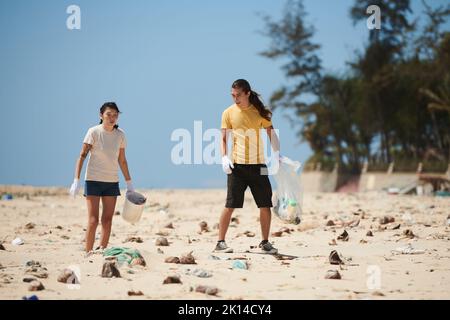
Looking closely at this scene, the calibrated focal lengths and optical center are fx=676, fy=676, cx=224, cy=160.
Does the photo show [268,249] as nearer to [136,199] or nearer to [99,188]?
[136,199]

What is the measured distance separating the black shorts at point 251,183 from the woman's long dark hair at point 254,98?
631 mm

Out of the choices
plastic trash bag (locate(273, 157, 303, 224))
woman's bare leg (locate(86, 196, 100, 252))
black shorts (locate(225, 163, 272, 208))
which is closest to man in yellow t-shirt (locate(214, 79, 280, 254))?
black shorts (locate(225, 163, 272, 208))

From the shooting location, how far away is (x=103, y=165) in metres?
8.09

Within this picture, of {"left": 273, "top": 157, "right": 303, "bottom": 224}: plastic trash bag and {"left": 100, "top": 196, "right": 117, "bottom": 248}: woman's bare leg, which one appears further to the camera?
{"left": 273, "top": 157, "right": 303, "bottom": 224}: plastic trash bag

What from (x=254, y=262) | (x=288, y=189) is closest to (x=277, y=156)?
(x=288, y=189)

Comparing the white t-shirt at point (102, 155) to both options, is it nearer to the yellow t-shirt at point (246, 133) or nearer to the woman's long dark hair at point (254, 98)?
the yellow t-shirt at point (246, 133)

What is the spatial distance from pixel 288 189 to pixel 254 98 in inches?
51.8

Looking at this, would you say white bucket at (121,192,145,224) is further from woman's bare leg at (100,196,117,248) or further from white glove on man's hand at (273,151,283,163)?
white glove on man's hand at (273,151,283,163)

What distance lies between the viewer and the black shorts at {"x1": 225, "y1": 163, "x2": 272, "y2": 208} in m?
8.25

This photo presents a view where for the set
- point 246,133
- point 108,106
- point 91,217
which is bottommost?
point 91,217

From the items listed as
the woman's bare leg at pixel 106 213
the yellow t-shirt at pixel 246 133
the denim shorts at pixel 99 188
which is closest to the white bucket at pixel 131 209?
the woman's bare leg at pixel 106 213

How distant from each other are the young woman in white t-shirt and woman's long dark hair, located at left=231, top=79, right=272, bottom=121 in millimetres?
1509

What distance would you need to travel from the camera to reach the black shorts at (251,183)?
8.25m
